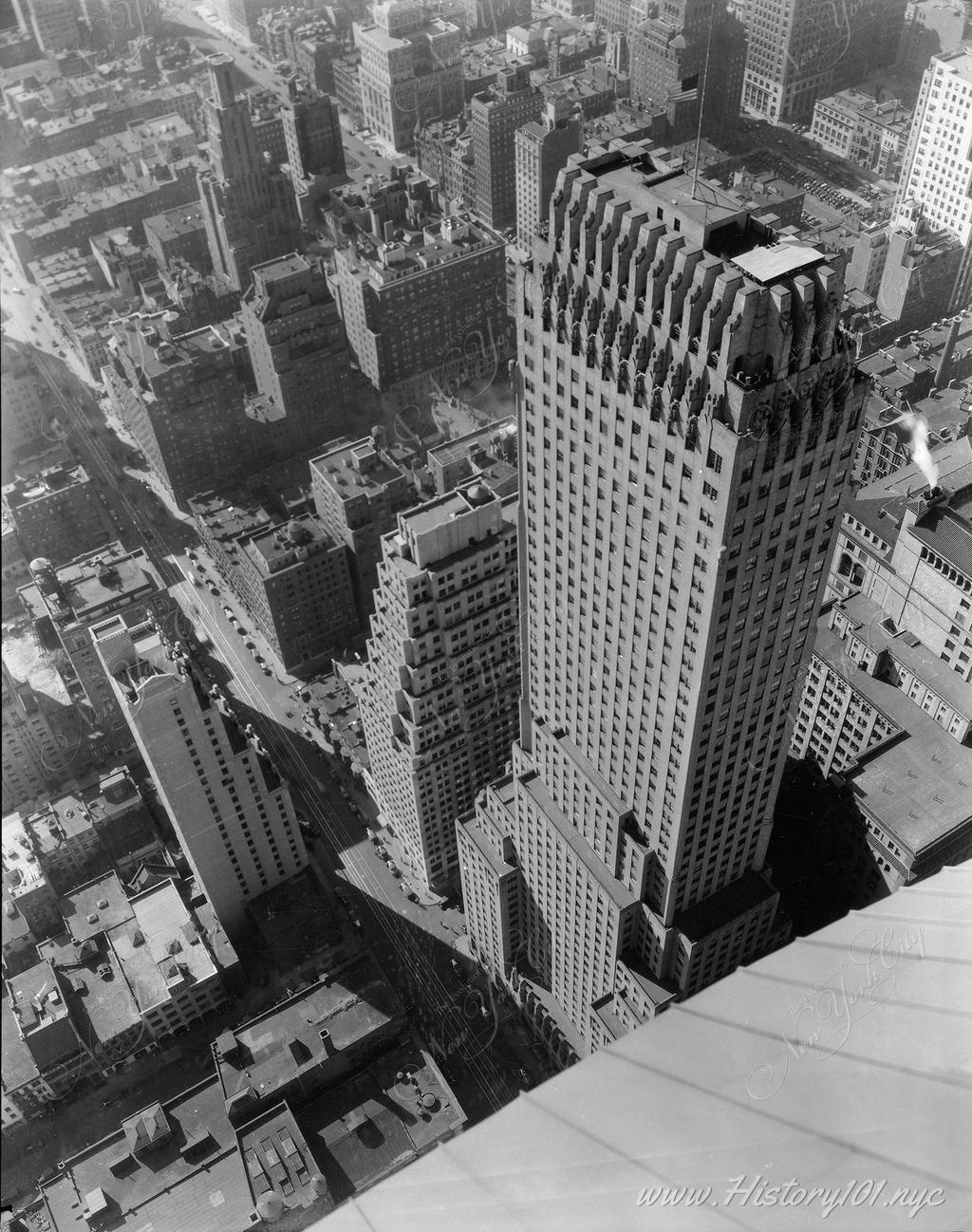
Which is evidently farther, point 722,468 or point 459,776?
point 459,776

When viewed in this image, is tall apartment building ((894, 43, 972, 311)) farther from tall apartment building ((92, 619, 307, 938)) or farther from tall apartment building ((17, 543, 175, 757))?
tall apartment building ((17, 543, 175, 757))

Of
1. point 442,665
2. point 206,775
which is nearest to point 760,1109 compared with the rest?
point 442,665

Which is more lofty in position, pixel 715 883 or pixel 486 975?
pixel 715 883

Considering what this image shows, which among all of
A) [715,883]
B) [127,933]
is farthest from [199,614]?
[715,883]

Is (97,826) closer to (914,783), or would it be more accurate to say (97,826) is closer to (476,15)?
(914,783)

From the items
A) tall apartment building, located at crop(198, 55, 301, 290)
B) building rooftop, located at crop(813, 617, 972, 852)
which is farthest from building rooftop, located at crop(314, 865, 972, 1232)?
tall apartment building, located at crop(198, 55, 301, 290)

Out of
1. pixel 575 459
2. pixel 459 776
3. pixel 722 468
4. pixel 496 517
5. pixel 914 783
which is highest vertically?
pixel 722 468

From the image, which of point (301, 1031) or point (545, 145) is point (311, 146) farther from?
point (301, 1031)
